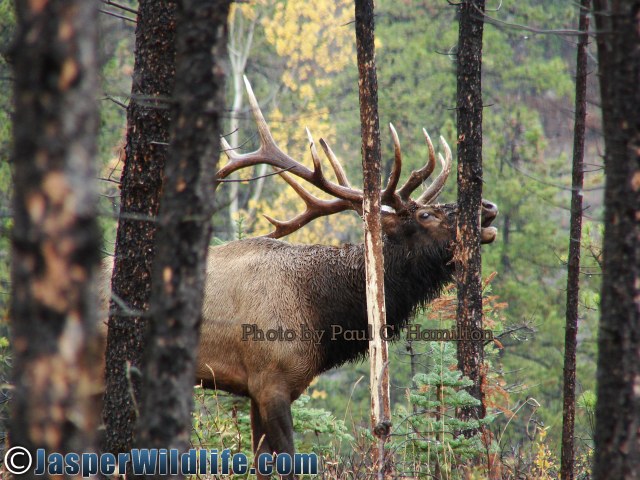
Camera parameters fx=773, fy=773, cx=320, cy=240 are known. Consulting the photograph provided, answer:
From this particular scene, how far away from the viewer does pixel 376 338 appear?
229 inches

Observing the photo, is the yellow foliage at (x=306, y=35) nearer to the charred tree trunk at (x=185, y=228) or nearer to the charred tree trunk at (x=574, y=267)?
the charred tree trunk at (x=574, y=267)

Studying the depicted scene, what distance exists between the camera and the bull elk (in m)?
6.25

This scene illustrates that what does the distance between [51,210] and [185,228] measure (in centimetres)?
79

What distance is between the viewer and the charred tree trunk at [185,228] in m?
2.72

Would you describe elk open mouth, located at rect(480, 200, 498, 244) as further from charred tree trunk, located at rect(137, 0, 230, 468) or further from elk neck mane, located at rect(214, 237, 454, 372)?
charred tree trunk, located at rect(137, 0, 230, 468)

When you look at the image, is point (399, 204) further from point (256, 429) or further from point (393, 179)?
point (256, 429)

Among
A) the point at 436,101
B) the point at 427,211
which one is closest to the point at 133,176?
the point at 427,211

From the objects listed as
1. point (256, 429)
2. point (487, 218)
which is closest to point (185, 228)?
point (256, 429)

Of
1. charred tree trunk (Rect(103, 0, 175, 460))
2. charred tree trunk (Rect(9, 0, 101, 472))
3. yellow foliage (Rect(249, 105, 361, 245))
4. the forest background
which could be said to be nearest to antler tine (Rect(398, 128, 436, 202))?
charred tree trunk (Rect(103, 0, 175, 460))

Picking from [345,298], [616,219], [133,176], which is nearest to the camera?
[616,219]

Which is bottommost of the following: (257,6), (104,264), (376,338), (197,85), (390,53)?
(376,338)

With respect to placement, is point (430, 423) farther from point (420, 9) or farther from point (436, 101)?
point (420, 9)

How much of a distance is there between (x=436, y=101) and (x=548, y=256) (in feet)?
17.0

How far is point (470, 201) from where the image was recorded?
22.5 feet
